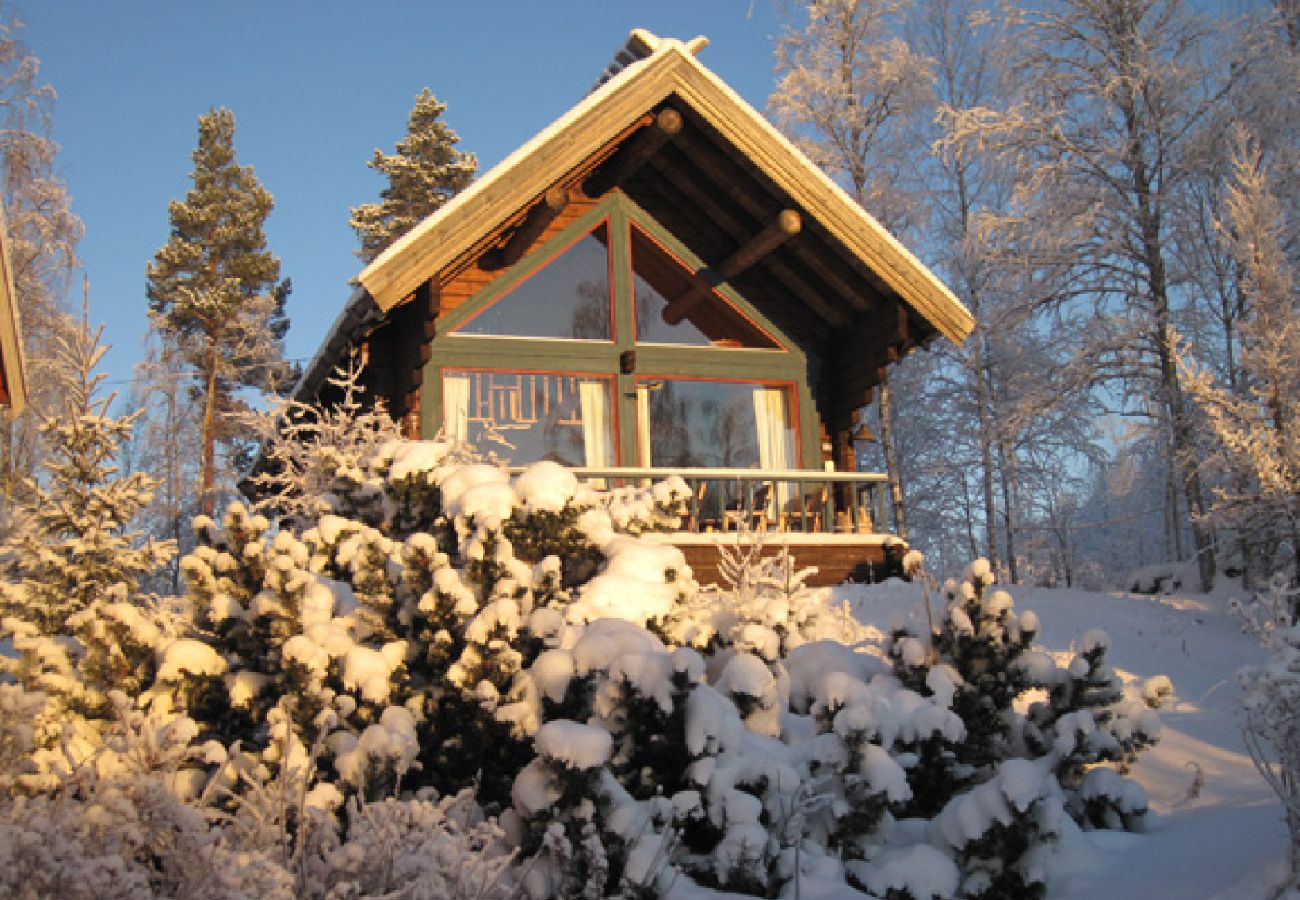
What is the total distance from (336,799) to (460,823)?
1.75 ft

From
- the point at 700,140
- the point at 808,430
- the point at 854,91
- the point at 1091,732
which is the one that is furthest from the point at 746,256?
the point at 854,91

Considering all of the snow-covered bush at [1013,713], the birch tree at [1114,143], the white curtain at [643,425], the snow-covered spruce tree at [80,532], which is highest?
the birch tree at [1114,143]

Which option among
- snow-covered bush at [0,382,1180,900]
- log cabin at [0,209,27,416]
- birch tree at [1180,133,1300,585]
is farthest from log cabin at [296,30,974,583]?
snow-covered bush at [0,382,1180,900]

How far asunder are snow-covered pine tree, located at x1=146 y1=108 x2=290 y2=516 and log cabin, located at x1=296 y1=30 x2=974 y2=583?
15824mm

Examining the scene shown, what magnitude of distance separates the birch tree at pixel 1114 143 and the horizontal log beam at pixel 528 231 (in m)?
9.60

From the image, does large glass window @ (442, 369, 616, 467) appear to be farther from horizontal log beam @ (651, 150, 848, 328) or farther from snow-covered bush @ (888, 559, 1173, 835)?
snow-covered bush @ (888, 559, 1173, 835)

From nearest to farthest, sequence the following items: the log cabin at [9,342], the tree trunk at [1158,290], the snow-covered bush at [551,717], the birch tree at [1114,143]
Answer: the snow-covered bush at [551,717] → the log cabin at [9,342] → the tree trunk at [1158,290] → the birch tree at [1114,143]

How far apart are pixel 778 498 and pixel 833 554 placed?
4.20 ft

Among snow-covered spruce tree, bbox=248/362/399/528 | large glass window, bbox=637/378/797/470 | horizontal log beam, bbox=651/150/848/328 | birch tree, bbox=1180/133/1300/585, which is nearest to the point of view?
snow-covered spruce tree, bbox=248/362/399/528

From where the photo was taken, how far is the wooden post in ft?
41.5

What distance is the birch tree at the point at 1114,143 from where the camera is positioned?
58.7 feet

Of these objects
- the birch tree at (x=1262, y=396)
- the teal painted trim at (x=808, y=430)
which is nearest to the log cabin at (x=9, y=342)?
the teal painted trim at (x=808, y=430)

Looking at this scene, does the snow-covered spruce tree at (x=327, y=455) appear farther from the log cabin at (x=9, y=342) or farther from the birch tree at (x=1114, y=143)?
the birch tree at (x=1114, y=143)

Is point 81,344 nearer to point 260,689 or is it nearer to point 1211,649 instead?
point 260,689
